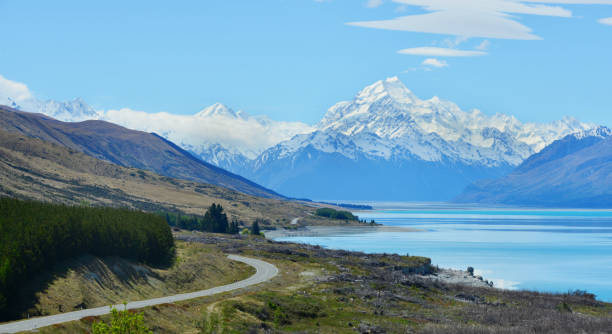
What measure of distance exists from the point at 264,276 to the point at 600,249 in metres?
127

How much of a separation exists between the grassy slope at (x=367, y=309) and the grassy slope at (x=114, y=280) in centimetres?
697

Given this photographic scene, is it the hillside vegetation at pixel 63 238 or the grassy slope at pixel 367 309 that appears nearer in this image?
the hillside vegetation at pixel 63 238

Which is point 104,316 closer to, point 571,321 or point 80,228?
point 80,228

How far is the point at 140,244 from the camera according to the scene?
255 feet

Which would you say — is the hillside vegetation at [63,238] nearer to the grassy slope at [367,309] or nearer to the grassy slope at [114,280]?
the grassy slope at [114,280]

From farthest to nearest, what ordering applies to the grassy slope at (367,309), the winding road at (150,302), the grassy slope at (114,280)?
1. the grassy slope at (114,280)
2. the grassy slope at (367,309)
3. the winding road at (150,302)

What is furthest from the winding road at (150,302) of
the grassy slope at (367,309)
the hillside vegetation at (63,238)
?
the hillside vegetation at (63,238)

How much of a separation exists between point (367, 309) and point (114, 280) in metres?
23.8

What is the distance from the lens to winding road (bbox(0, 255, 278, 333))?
45.5m

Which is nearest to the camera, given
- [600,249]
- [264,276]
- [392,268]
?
[264,276]

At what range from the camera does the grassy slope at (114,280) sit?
5516 cm

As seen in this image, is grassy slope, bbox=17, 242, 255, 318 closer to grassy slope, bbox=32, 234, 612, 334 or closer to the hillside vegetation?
the hillside vegetation

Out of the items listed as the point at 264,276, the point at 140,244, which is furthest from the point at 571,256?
the point at 140,244

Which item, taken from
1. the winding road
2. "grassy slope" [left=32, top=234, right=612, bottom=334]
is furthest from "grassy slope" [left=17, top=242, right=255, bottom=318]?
"grassy slope" [left=32, top=234, right=612, bottom=334]
